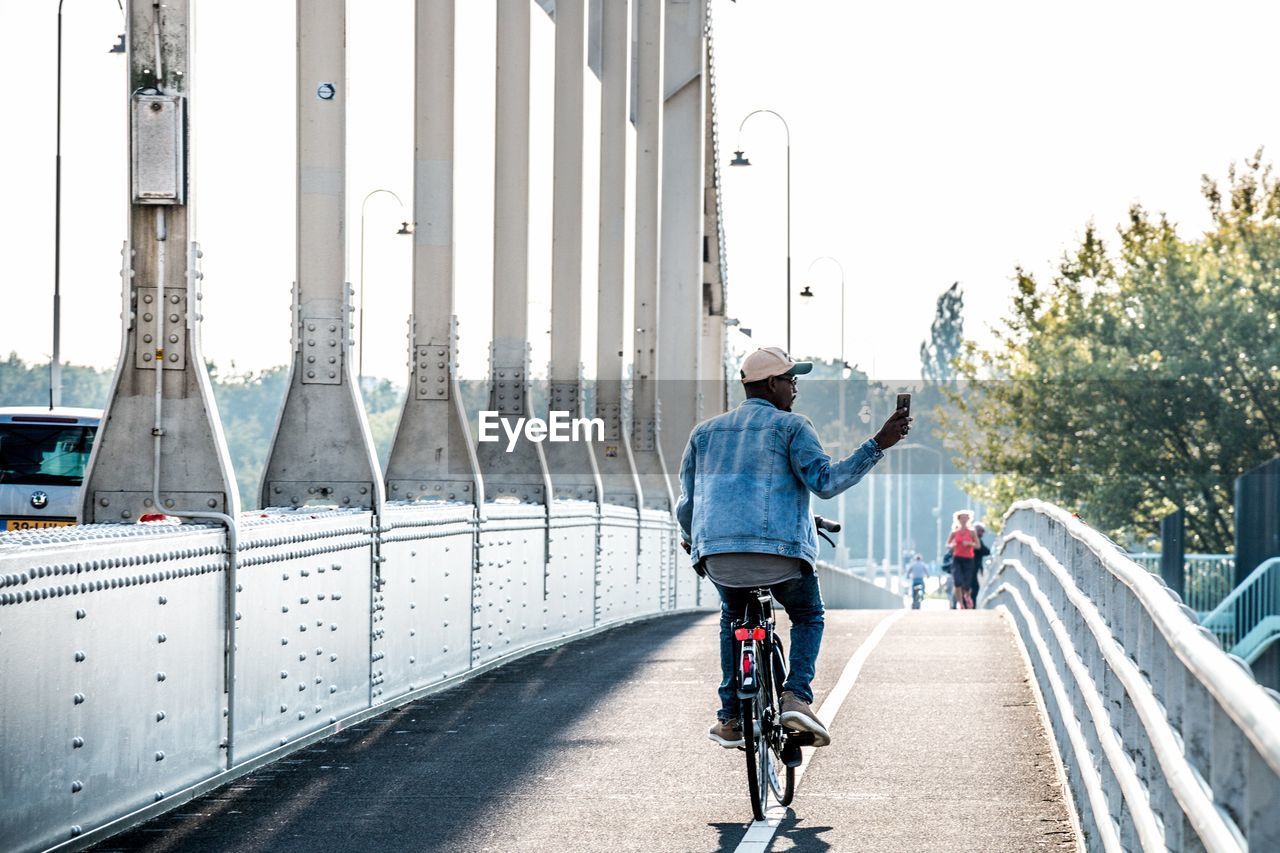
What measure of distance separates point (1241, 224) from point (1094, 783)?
51785mm

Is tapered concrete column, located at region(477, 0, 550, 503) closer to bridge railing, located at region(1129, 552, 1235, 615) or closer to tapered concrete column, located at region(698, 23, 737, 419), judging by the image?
tapered concrete column, located at region(698, 23, 737, 419)

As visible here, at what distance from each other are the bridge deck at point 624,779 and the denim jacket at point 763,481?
1070mm

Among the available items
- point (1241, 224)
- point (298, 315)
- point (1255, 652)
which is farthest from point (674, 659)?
point (1241, 224)

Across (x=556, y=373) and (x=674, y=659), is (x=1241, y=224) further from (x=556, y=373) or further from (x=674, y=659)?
(x=674, y=659)

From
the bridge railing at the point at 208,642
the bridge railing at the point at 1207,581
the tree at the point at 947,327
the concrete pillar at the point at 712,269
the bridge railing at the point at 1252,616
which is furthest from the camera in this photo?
the tree at the point at 947,327

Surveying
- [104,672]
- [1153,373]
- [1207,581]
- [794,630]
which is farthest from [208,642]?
[1153,373]

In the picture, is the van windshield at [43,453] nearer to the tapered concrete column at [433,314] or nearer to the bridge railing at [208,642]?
the tapered concrete column at [433,314]

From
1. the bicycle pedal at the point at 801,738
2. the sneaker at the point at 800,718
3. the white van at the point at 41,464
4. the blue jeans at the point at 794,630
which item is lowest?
the bicycle pedal at the point at 801,738

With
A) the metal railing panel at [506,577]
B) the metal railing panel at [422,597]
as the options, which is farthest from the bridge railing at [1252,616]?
the metal railing panel at [422,597]

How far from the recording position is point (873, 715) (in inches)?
481

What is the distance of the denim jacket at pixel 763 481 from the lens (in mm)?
8594

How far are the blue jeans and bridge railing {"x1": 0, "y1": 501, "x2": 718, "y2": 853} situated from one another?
6.42 ft

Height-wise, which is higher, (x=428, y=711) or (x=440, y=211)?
(x=440, y=211)

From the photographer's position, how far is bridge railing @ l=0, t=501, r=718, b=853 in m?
6.99
